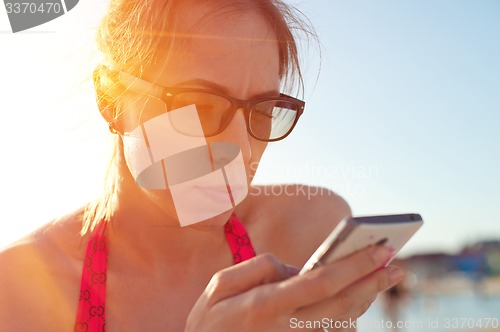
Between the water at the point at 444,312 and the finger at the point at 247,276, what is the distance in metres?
20.3

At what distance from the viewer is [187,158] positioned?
238cm

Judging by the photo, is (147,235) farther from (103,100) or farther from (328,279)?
(328,279)

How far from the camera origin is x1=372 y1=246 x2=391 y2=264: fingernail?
4.25 ft

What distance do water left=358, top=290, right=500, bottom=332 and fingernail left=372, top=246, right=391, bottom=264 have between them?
2033 cm

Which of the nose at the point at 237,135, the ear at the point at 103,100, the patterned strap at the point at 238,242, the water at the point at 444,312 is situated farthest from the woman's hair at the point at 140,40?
the water at the point at 444,312

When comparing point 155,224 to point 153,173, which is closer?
point 153,173

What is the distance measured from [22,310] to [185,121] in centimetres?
117

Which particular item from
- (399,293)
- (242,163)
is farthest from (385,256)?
(399,293)

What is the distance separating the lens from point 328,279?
4.16 ft

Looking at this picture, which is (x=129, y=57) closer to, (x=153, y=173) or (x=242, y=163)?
(x=153, y=173)

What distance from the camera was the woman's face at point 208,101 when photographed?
7.39 feet

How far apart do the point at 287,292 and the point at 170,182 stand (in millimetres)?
1220

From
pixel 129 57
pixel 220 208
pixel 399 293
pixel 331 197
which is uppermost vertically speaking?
pixel 129 57

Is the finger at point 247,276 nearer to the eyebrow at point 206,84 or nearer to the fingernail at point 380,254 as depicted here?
the fingernail at point 380,254
